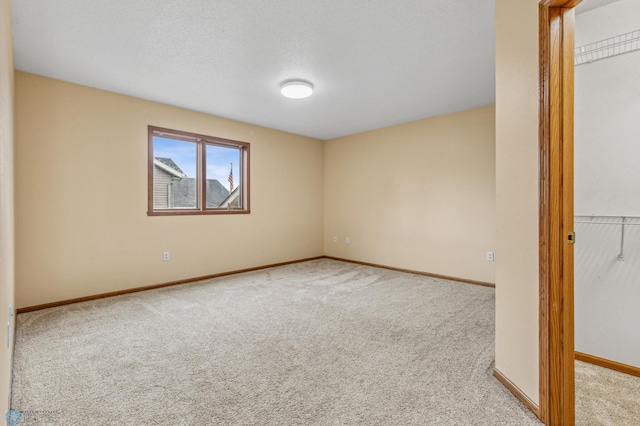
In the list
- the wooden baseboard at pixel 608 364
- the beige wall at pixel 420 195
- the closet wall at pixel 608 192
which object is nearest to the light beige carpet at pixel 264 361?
the wooden baseboard at pixel 608 364

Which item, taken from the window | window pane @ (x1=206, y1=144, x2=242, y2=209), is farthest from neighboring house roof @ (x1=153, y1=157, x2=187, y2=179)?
window pane @ (x1=206, y1=144, x2=242, y2=209)

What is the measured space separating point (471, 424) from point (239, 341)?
1647 mm

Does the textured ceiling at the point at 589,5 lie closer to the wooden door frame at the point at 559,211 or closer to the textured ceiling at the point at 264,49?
the textured ceiling at the point at 264,49

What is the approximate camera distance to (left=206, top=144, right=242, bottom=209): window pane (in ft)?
14.8

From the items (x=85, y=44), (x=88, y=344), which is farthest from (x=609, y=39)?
(x=88, y=344)

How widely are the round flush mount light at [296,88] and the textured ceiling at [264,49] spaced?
8cm

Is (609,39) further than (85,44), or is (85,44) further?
(85,44)

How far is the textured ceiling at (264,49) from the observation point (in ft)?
6.71

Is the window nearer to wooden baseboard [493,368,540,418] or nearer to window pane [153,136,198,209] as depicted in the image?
window pane [153,136,198,209]

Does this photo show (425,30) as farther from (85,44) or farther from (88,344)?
(88,344)

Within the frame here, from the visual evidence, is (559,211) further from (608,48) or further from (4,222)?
(4,222)

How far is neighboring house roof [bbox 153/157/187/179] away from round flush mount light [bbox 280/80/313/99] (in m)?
1.96

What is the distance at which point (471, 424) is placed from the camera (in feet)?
4.64

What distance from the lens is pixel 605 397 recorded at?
1.62 metres
